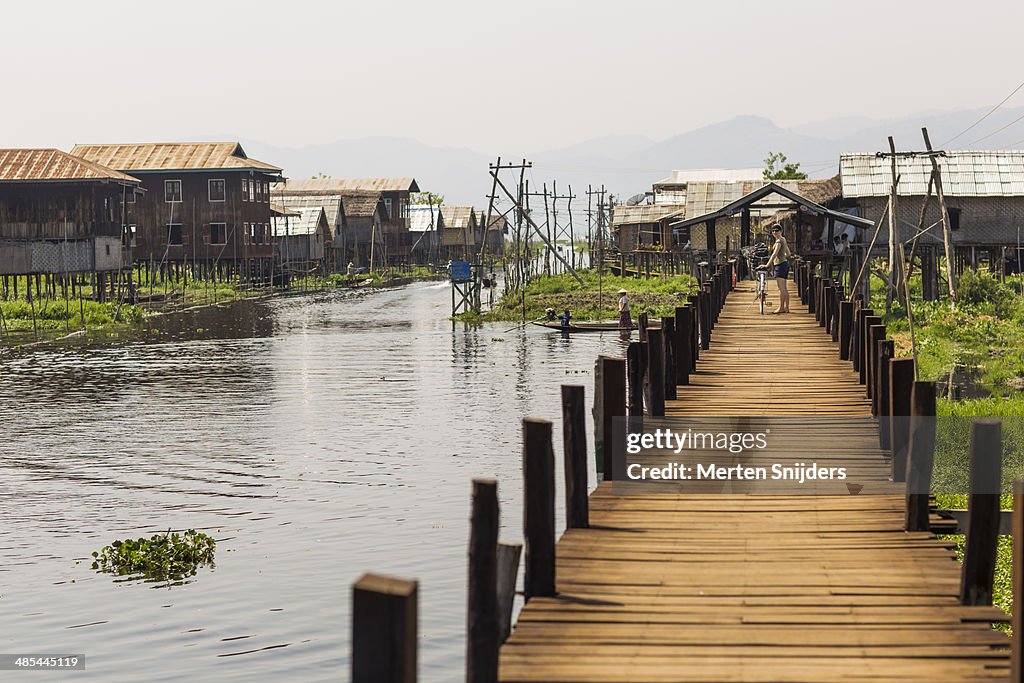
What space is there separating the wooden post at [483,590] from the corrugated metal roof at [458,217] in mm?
116590

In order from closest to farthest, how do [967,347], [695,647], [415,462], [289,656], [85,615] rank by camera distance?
[695,647] < [289,656] < [85,615] < [415,462] < [967,347]

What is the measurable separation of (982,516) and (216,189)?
222 ft

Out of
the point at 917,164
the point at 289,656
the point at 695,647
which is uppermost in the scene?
the point at 917,164

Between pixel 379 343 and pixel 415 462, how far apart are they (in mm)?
23643

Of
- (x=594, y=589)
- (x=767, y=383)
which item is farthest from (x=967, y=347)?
(x=594, y=589)

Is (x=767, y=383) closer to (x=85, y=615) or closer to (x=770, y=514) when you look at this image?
(x=770, y=514)

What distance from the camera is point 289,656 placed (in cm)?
1300

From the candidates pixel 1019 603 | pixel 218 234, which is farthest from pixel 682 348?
pixel 218 234

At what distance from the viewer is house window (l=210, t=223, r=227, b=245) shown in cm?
7344

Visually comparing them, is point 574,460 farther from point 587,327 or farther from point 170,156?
point 170,156

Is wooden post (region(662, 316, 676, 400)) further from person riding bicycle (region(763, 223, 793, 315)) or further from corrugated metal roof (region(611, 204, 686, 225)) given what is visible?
corrugated metal roof (region(611, 204, 686, 225))

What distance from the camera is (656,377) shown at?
13.9 m

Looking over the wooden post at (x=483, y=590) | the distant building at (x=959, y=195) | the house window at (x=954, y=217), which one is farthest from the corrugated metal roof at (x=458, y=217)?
the wooden post at (x=483, y=590)

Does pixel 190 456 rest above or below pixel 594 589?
below
